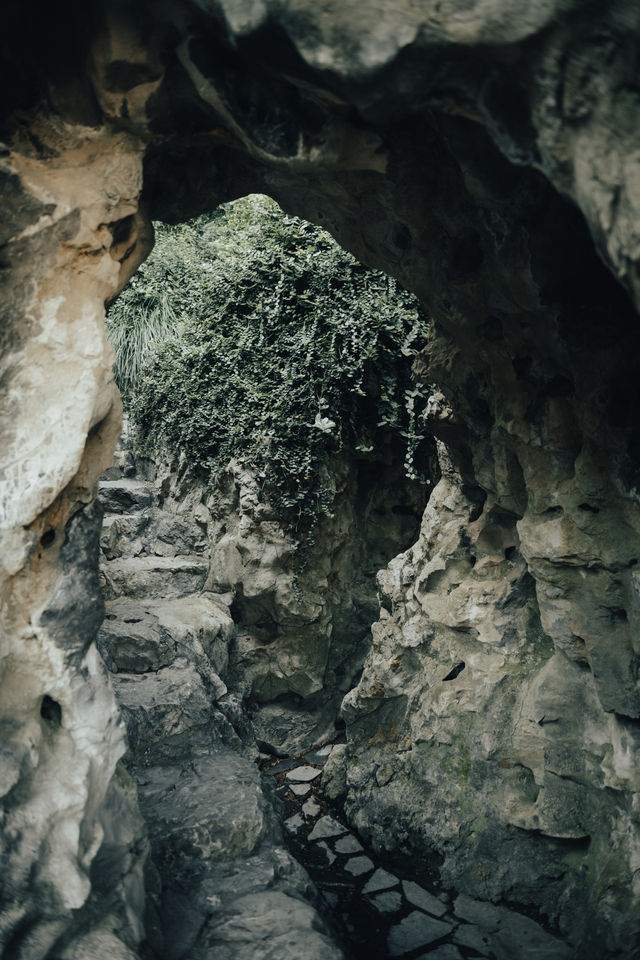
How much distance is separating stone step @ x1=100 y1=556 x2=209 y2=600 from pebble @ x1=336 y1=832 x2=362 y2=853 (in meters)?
2.66

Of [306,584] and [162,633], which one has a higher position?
[162,633]

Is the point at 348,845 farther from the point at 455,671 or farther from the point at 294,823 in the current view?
the point at 455,671

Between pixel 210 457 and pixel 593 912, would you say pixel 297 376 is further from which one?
pixel 593 912

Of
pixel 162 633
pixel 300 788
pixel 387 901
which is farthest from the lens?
pixel 300 788

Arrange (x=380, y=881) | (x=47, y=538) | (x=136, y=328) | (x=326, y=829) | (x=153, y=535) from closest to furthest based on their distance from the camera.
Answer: (x=47, y=538), (x=380, y=881), (x=326, y=829), (x=153, y=535), (x=136, y=328)

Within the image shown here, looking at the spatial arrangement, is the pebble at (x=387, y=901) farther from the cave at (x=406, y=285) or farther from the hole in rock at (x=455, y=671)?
the hole in rock at (x=455, y=671)

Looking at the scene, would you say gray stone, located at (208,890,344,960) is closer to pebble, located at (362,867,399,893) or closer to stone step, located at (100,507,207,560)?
pebble, located at (362,867,399,893)

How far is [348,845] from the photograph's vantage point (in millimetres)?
4621

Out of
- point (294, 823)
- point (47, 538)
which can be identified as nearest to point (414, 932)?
point (294, 823)

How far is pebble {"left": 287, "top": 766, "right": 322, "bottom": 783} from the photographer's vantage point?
18.6ft

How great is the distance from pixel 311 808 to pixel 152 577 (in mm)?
2452

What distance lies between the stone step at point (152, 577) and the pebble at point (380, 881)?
3039 mm

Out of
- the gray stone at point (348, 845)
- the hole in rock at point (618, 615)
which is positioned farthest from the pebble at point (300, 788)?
the hole in rock at point (618, 615)

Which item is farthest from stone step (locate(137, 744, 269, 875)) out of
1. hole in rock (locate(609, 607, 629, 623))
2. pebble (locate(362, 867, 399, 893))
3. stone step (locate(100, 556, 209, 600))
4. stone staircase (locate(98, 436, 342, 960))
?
stone step (locate(100, 556, 209, 600))
